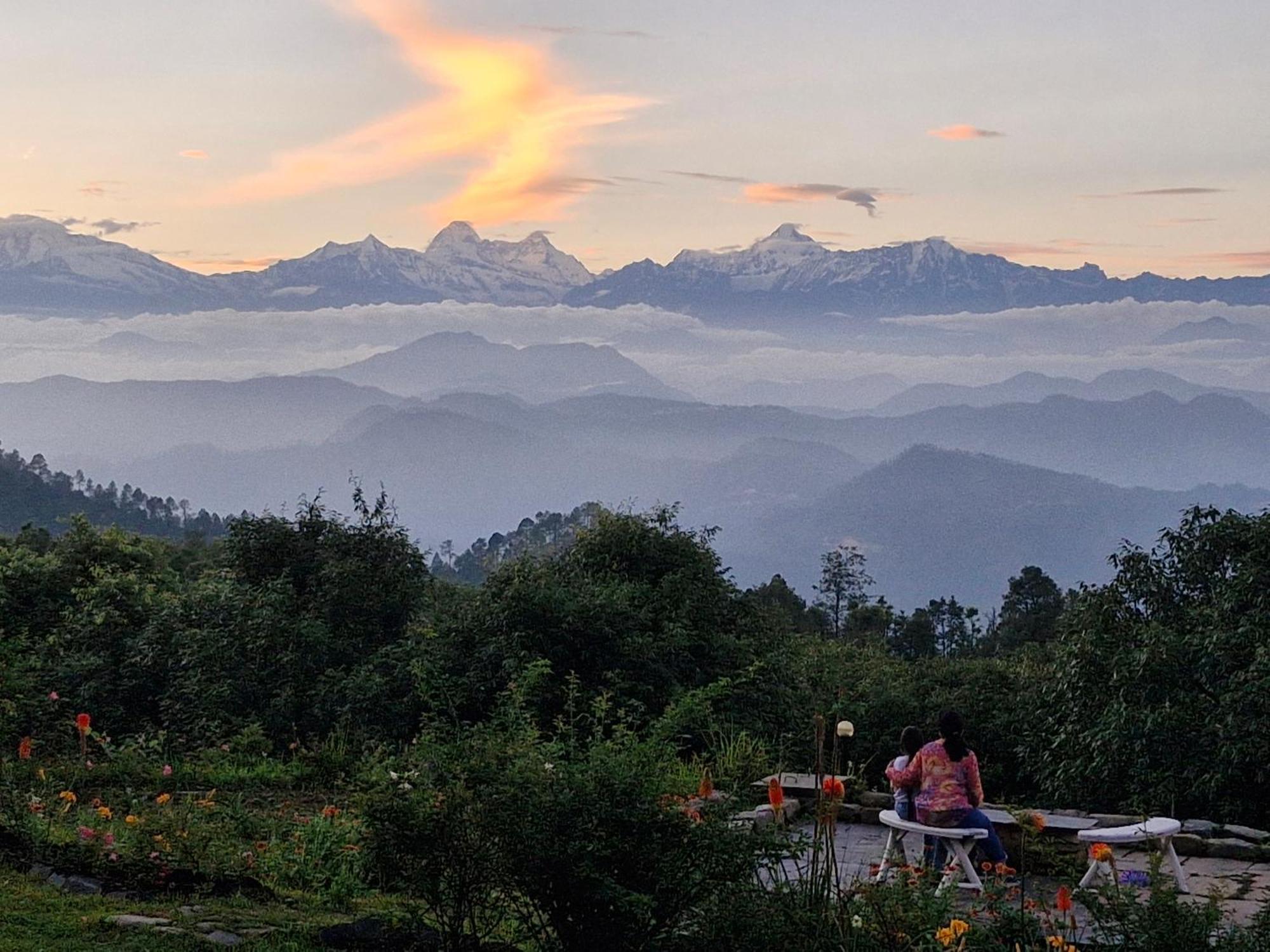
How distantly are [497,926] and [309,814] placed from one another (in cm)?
392

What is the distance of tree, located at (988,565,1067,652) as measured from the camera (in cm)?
2011

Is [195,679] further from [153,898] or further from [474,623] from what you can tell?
[153,898]

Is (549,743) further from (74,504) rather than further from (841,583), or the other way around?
(74,504)

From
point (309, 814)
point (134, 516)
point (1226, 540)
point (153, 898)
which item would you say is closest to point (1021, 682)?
point (1226, 540)

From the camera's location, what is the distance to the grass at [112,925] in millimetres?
5203

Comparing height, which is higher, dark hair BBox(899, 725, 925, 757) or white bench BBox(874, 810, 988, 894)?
dark hair BBox(899, 725, 925, 757)

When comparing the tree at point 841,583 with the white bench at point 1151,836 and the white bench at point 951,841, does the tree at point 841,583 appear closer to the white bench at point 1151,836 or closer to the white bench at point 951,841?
the white bench at point 951,841

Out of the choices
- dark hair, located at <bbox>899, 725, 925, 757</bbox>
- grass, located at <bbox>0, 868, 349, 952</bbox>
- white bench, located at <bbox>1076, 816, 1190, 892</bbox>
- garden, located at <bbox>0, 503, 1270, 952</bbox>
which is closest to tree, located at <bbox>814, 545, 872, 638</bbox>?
garden, located at <bbox>0, 503, 1270, 952</bbox>

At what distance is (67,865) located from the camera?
6.42m

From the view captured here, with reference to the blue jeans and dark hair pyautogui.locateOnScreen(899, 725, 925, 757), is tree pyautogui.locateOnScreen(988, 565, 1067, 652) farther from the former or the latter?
the blue jeans

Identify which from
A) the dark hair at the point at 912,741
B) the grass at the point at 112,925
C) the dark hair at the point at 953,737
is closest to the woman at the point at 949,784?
the dark hair at the point at 953,737

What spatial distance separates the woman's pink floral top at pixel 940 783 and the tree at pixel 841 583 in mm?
18882

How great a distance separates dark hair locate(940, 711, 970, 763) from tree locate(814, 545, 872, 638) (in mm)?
18911

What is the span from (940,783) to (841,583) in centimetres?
2172
